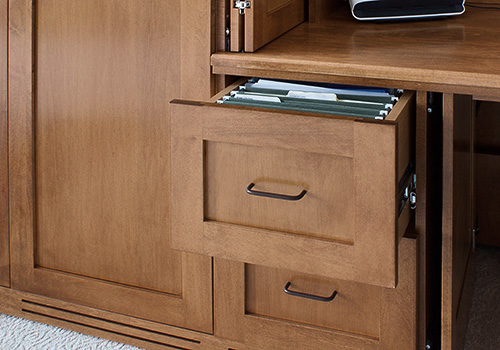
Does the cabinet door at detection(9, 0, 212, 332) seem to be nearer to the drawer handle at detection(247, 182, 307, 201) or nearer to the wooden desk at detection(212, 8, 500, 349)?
the wooden desk at detection(212, 8, 500, 349)

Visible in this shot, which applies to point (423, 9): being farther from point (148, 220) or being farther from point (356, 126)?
point (148, 220)

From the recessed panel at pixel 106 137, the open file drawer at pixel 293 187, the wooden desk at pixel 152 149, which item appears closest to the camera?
the open file drawer at pixel 293 187

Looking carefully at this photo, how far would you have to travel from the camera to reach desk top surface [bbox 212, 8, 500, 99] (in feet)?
4.19

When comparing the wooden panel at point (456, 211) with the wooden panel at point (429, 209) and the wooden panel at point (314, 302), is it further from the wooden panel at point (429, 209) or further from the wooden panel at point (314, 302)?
the wooden panel at point (314, 302)

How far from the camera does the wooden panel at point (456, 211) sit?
136cm

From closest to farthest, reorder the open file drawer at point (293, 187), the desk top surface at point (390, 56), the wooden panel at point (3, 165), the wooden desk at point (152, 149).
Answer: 1. the open file drawer at point (293, 187)
2. the desk top surface at point (390, 56)
3. the wooden desk at point (152, 149)
4. the wooden panel at point (3, 165)

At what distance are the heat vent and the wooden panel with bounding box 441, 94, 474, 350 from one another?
55 centimetres

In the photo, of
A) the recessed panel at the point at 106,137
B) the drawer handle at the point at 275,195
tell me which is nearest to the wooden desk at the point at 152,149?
the recessed panel at the point at 106,137

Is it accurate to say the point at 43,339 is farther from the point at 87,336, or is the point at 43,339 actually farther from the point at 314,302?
the point at 314,302

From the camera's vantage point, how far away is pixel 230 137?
123 centimetres

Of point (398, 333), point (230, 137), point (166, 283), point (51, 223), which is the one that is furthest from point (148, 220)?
point (398, 333)

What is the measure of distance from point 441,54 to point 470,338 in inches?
28.5

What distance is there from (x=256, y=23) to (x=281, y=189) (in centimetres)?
37

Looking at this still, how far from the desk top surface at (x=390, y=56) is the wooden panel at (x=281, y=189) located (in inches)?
8.4
